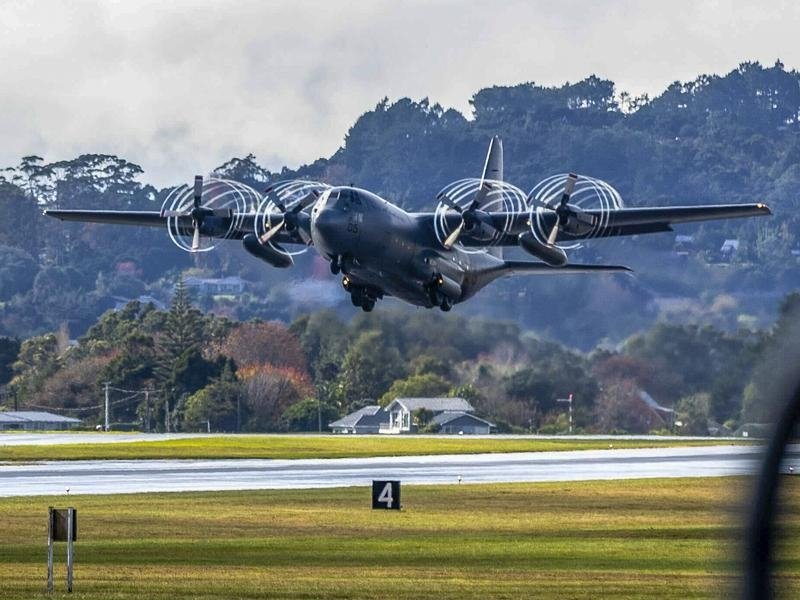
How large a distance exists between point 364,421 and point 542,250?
65634 millimetres

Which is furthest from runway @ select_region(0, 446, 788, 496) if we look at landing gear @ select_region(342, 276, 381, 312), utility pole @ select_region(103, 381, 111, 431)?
utility pole @ select_region(103, 381, 111, 431)

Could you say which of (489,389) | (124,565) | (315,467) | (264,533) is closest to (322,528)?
(264,533)

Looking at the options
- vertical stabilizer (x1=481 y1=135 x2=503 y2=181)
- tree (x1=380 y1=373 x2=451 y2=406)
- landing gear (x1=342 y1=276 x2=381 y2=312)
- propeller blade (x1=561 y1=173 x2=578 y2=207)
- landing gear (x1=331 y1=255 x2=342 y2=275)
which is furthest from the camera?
tree (x1=380 y1=373 x2=451 y2=406)

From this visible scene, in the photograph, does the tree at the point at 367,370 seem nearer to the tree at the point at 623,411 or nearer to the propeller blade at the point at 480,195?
the tree at the point at 623,411

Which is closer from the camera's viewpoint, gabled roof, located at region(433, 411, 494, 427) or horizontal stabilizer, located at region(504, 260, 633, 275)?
horizontal stabilizer, located at region(504, 260, 633, 275)

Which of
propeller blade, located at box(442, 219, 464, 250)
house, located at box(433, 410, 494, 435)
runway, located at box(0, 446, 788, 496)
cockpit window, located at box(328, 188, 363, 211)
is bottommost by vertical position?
runway, located at box(0, 446, 788, 496)

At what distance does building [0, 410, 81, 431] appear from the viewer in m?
138

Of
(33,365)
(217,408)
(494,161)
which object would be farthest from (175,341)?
(494,161)

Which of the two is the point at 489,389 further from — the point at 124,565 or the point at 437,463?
the point at 124,565

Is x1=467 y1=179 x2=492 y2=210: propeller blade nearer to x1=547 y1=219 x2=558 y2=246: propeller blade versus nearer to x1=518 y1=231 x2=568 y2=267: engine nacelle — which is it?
x1=547 y1=219 x2=558 y2=246: propeller blade

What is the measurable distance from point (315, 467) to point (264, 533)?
3381 centimetres

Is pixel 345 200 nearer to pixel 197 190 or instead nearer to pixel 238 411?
pixel 197 190

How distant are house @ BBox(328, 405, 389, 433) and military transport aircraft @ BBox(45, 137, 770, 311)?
54.4m

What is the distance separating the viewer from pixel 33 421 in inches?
5507
